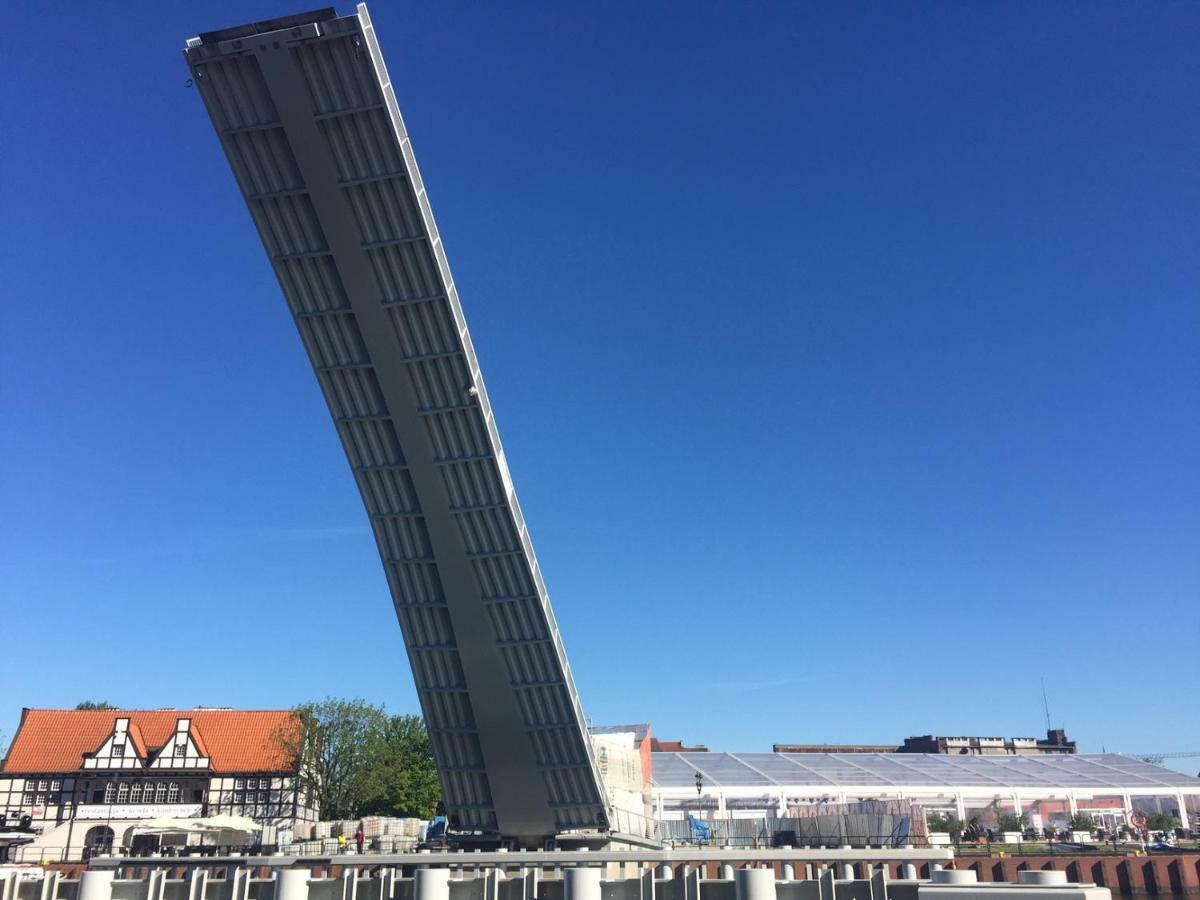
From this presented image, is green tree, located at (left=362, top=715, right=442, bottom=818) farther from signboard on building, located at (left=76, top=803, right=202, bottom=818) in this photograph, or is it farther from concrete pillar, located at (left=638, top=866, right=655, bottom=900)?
concrete pillar, located at (left=638, top=866, right=655, bottom=900)

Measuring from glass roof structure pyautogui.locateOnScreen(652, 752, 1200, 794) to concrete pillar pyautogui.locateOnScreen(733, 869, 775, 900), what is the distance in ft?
125

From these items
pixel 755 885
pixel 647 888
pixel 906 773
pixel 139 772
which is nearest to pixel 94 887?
pixel 647 888

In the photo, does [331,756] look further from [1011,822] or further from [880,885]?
[880,885]

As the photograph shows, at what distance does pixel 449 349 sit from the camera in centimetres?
2608

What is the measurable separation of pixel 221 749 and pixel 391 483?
3481 cm

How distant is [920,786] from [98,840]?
44899 millimetres

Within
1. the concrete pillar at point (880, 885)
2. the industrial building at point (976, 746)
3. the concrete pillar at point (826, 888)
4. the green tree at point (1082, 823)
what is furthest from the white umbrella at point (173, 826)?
the industrial building at point (976, 746)

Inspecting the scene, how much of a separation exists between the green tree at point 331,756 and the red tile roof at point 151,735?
90 cm

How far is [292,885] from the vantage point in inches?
662

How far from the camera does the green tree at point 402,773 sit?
5700 centimetres

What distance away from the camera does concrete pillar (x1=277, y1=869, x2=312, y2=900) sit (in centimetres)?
1673

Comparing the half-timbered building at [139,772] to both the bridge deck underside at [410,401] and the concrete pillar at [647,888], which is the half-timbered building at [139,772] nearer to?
the bridge deck underside at [410,401]


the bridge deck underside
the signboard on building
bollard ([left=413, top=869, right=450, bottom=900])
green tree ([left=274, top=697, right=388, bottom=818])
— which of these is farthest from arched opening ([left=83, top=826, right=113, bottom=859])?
bollard ([left=413, top=869, right=450, bottom=900])

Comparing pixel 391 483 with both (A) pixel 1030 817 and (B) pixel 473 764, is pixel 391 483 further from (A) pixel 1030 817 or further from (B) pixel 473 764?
(A) pixel 1030 817
